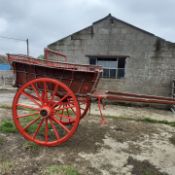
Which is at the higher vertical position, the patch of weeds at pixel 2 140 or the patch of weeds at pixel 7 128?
the patch of weeds at pixel 7 128

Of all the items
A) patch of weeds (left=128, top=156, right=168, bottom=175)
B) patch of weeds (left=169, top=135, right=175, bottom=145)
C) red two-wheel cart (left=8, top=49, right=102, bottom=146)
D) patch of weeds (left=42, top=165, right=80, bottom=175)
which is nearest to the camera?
patch of weeds (left=42, top=165, right=80, bottom=175)

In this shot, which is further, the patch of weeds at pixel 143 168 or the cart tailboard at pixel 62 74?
the cart tailboard at pixel 62 74

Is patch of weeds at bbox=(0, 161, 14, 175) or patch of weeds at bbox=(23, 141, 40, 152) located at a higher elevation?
patch of weeds at bbox=(23, 141, 40, 152)

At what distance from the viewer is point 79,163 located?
3.01 metres

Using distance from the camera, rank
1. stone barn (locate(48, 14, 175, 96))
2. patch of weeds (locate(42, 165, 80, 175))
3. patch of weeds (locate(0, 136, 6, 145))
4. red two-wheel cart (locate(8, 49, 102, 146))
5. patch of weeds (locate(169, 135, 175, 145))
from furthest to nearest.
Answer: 1. stone barn (locate(48, 14, 175, 96))
2. patch of weeds (locate(169, 135, 175, 145))
3. patch of weeds (locate(0, 136, 6, 145))
4. red two-wheel cart (locate(8, 49, 102, 146))
5. patch of weeds (locate(42, 165, 80, 175))

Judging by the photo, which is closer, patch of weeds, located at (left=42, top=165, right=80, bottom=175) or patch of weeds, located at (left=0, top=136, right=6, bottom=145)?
patch of weeds, located at (left=42, top=165, right=80, bottom=175)

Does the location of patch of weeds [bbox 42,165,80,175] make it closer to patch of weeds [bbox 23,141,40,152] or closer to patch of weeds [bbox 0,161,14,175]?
patch of weeds [bbox 0,161,14,175]

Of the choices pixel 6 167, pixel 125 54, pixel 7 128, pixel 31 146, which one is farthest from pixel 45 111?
pixel 125 54

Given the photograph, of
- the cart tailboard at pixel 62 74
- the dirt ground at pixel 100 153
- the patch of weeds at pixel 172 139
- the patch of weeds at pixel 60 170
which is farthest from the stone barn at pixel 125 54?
the patch of weeds at pixel 60 170

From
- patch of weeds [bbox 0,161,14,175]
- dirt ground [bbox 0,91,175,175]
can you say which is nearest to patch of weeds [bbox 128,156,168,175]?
dirt ground [bbox 0,91,175,175]

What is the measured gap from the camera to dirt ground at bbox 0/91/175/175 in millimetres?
2877

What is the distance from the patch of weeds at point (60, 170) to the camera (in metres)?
2.68

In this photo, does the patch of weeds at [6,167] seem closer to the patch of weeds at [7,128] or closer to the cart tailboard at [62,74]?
the patch of weeds at [7,128]

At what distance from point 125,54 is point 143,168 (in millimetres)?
5463
